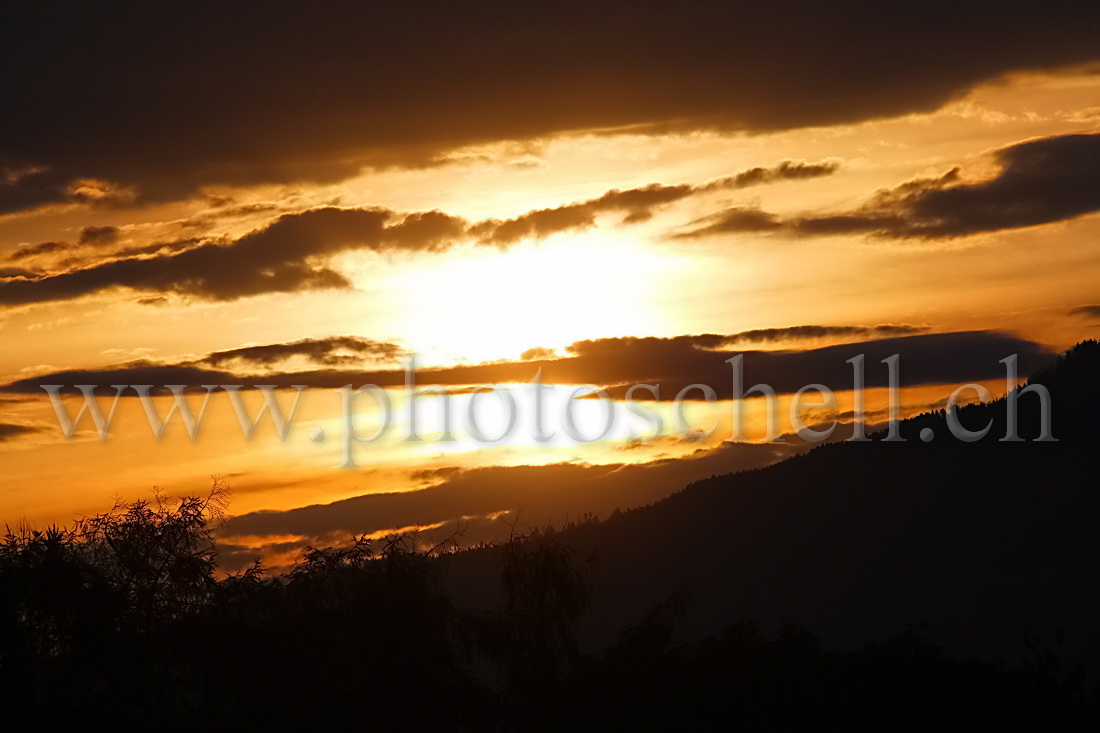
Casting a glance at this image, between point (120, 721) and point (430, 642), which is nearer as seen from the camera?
point (120, 721)

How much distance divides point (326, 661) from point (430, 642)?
2.37m

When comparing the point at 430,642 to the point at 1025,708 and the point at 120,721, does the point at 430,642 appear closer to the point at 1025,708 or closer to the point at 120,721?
the point at 120,721

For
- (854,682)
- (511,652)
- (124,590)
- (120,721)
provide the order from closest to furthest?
1. (120,721)
2. (124,590)
3. (511,652)
4. (854,682)

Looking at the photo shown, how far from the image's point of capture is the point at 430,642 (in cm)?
2655

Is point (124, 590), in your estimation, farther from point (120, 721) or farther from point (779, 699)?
point (779, 699)

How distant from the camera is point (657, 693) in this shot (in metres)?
29.5

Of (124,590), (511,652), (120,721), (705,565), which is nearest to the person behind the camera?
(120,721)

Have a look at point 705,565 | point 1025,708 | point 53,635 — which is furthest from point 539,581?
point 705,565

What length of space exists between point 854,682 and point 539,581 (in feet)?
28.0

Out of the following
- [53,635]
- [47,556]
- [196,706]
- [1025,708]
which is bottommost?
[1025,708]

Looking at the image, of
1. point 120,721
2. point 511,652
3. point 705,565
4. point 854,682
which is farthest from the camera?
point 705,565

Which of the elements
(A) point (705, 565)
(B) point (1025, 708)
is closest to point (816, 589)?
(A) point (705, 565)

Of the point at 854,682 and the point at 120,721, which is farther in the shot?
the point at 854,682

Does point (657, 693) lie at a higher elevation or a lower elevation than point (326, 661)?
lower
